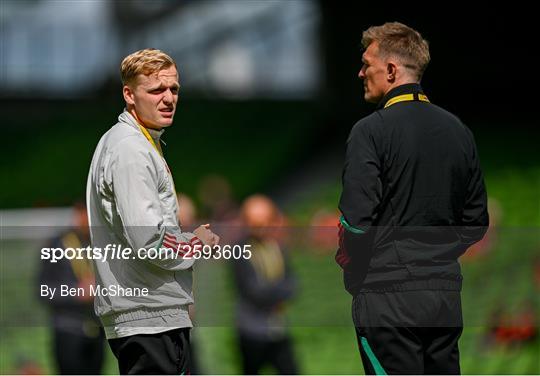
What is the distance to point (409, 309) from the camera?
11.6 ft

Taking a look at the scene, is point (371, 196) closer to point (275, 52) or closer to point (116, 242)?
point (116, 242)

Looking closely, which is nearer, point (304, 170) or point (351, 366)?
point (351, 366)

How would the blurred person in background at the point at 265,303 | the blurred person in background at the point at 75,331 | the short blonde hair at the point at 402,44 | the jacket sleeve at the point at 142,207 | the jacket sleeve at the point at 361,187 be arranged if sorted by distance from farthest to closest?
the blurred person in background at the point at 265,303 → the blurred person in background at the point at 75,331 → the short blonde hair at the point at 402,44 → the jacket sleeve at the point at 361,187 → the jacket sleeve at the point at 142,207

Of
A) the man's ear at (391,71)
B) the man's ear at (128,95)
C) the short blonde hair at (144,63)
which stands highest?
the short blonde hair at (144,63)

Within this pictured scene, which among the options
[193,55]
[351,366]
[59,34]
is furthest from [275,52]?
[351,366]

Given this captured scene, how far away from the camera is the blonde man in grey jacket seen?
11.0 feet

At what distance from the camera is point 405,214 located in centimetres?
349

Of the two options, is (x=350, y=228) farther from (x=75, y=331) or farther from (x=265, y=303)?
(x=265, y=303)

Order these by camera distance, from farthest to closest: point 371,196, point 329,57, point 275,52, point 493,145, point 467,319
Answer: point 275,52
point 329,57
point 493,145
point 467,319
point 371,196

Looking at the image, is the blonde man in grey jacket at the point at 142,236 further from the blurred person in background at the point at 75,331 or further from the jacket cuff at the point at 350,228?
the blurred person in background at the point at 75,331

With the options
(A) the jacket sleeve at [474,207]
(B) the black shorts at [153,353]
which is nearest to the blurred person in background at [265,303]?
(A) the jacket sleeve at [474,207]

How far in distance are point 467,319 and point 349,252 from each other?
5837mm

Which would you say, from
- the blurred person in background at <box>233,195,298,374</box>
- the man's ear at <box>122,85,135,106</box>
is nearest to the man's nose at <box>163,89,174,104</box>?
the man's ear at <box>122,85,135,106</box>

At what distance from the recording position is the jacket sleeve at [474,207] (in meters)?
3.63
